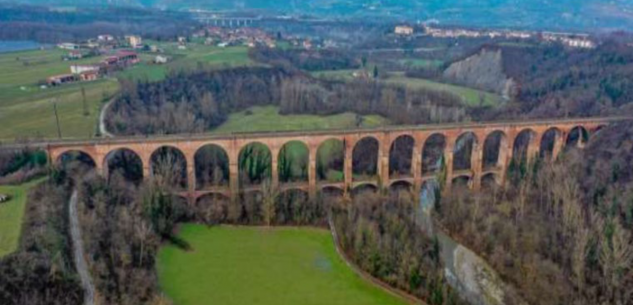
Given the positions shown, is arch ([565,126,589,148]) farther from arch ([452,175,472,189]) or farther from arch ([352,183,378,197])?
arch ([352,183,378,197])

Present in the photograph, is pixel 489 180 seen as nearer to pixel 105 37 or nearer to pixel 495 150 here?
pixel 495 150

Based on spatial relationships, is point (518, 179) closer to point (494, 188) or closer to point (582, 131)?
point (494, 188)

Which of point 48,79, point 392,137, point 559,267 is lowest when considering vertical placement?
point 559,267

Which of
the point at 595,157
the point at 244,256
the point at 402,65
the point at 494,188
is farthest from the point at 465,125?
the point at 402,65

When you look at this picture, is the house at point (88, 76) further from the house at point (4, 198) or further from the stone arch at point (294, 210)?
the stone arch at point (294, 210)

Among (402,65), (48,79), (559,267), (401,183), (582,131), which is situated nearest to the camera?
(559,267)

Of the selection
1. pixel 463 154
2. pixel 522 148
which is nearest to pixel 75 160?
pixel 463 154

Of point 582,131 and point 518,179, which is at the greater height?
→ point 582,131

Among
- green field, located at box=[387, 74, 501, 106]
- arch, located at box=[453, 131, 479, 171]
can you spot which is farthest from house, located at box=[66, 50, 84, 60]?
arch, located at box=[453, 131, 479, 171]
